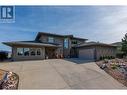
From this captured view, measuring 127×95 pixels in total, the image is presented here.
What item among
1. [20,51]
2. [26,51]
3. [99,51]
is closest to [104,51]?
[99,51]

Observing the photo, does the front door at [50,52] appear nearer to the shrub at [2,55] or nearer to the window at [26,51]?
the window at [26,51]

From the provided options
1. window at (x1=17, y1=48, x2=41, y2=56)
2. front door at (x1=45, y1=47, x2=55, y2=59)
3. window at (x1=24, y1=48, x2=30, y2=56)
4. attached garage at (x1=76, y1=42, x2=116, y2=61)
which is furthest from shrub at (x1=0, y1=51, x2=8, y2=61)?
attached garage at (x1=76, y1=42, x2=116, y2=61)

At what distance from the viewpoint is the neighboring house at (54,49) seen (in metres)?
21.1

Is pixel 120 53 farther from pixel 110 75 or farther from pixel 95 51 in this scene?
pixel 110 75

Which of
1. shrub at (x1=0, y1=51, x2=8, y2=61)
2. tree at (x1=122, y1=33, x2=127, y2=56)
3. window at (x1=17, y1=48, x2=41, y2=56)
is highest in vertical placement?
tree at (x1=122, y1=33, x2=127, y2=56)

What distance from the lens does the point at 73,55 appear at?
29578mm

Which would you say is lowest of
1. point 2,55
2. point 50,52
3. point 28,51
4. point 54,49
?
point 2,55

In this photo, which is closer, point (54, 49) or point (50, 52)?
point (50, 52)

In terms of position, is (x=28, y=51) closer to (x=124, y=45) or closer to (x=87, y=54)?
(x=87, y=54)

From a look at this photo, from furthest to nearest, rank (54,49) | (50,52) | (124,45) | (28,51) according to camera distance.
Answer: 1. (54,49)
2. (50,52)
3. (124,45)
4. (28,51)

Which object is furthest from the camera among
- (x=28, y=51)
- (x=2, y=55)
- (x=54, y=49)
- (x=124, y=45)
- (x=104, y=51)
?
(x=54, y=49)

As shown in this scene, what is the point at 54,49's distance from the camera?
26641 mm

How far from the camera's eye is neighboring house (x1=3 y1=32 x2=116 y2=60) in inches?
831

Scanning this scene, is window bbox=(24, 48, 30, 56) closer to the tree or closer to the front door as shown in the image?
the front door
